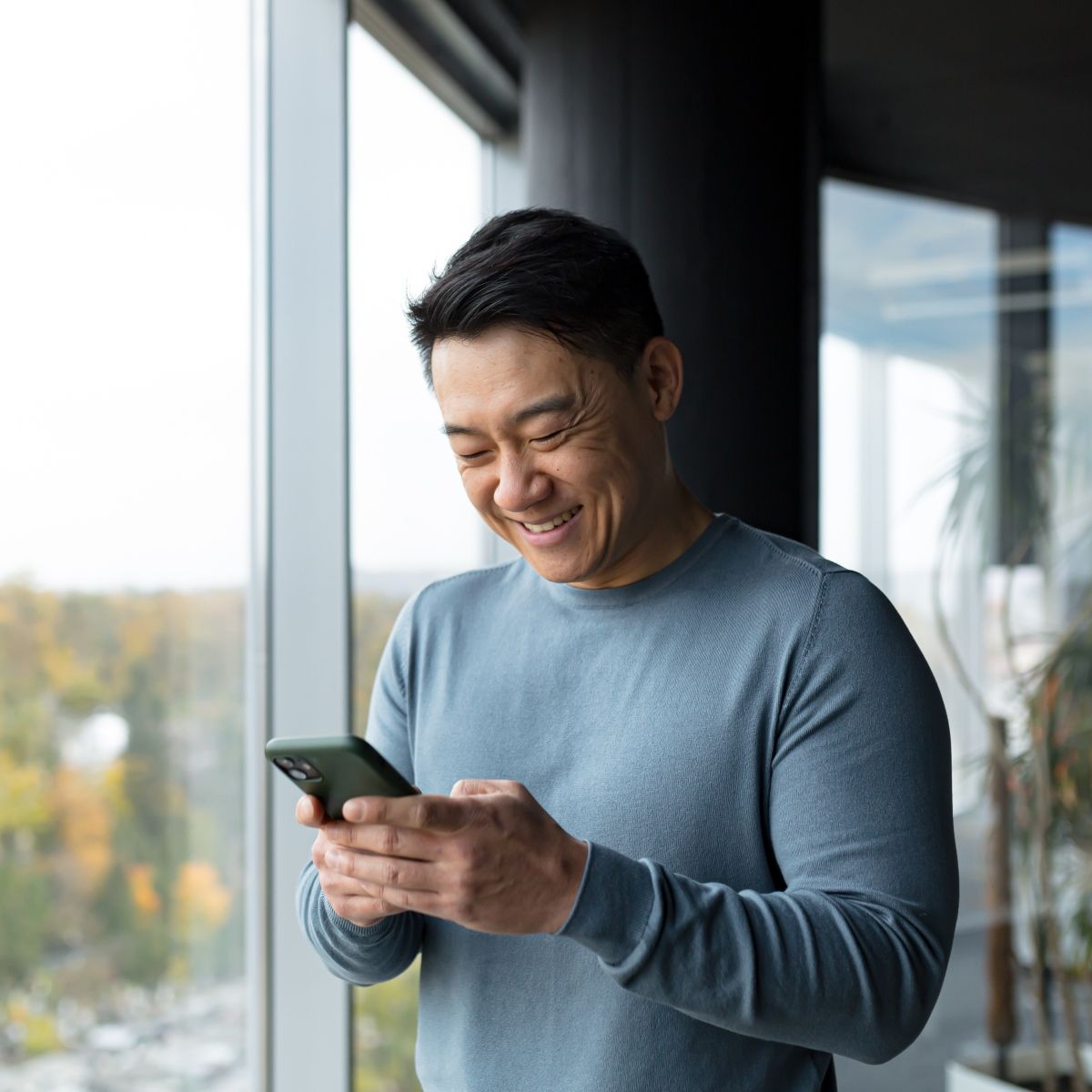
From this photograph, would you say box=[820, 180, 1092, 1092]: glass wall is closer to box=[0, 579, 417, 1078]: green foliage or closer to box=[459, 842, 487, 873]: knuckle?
box=[0, 579, 417, 1078]: green foliage

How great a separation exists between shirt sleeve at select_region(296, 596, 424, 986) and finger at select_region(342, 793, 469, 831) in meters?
0.30

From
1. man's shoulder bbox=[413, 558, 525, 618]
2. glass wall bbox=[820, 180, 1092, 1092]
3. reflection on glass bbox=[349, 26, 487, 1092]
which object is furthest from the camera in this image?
glass wall bbox=[820, 180, 1092, 1092]

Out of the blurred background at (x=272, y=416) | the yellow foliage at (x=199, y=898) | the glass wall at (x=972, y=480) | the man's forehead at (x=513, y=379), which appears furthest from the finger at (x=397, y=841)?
the glass wall at (x=972, y=480)

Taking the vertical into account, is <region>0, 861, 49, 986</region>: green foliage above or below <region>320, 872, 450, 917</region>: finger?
below

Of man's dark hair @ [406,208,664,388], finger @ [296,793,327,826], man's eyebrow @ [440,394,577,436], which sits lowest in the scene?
finger @ [296,793,327,826]

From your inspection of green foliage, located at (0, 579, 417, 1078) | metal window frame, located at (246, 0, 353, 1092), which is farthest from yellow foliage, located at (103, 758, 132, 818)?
metal window frame, located at (246, 0, 353, 1092)

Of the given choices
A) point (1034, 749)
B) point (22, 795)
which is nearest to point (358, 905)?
point (22, 795)

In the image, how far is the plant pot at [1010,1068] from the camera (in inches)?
121

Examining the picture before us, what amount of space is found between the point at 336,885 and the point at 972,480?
9.02ft

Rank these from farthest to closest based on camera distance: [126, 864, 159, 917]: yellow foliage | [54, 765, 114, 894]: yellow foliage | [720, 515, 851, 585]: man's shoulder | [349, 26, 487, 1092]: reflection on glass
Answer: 1. [349, 26, 487, 1092]: reflection on glass
2. [126, 864, 159, 917]: yellow foliage
3. [54, 765, 114, 894]: yellow foliage
4. [720, 515, 851, 585]: man's shoulder

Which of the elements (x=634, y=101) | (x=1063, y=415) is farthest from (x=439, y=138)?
(x=1063, y=415)

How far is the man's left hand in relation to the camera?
0.90 metres

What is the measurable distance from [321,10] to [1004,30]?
2041mm

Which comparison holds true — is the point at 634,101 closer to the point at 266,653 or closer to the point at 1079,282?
the point at 266,653
